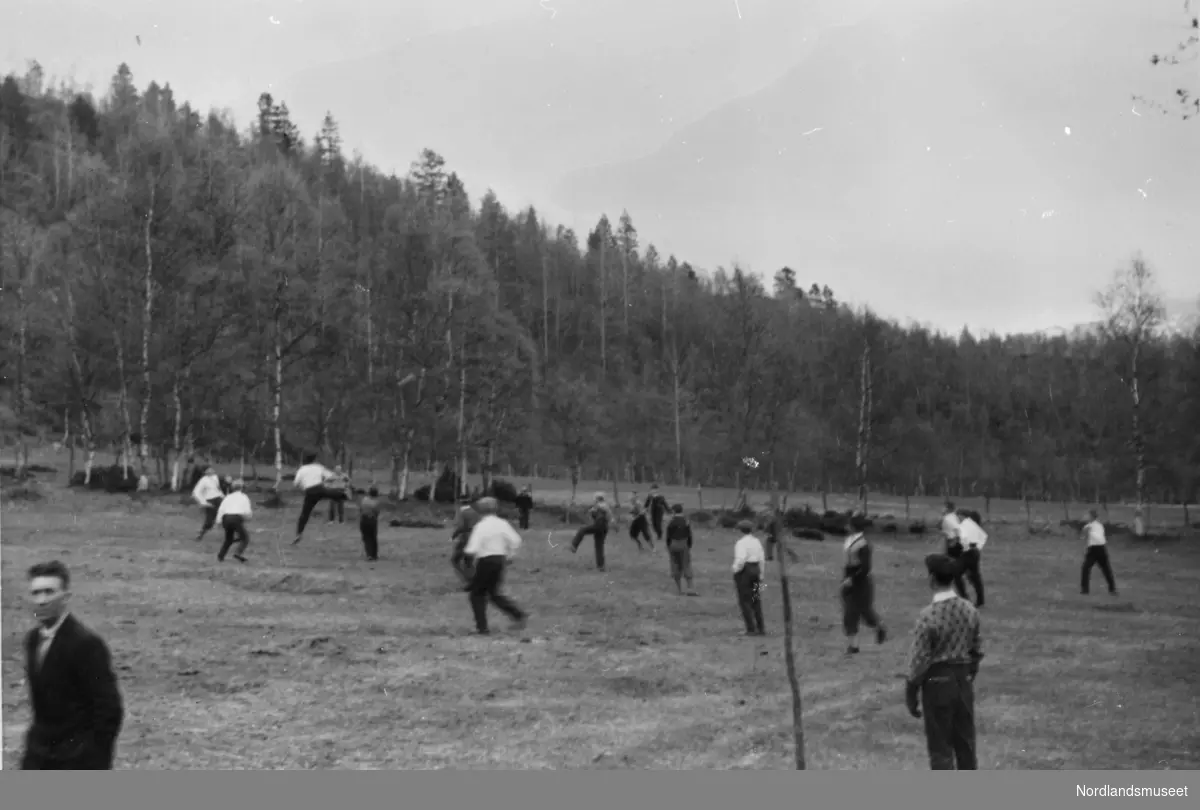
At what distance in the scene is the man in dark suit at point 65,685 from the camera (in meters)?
4.68

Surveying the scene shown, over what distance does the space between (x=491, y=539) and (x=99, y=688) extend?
6.96 metres

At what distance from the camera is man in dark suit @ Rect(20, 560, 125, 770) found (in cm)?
468

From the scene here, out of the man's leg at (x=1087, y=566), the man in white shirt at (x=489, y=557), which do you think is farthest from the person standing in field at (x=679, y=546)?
the man's leg at (x=1087, y=566)

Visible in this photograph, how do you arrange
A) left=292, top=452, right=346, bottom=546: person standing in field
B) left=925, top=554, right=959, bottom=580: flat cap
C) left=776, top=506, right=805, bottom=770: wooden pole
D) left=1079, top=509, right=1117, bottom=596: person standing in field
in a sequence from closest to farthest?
1. left=776, top=506, right=805, bottom=770: wooden pole
2. left=925, top=554, right=959, bottom=580: flat cap
3. left=1079, top=509, right=1117, bottom=596: person standing in field
4. left=292, top=452, right=346, bottom=546: person standing in field

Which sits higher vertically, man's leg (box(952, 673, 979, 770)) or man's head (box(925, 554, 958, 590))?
man's head (box(925, 554, 958, 590))

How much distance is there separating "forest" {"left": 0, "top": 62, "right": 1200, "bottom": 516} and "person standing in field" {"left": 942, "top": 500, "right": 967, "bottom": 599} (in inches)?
16.3

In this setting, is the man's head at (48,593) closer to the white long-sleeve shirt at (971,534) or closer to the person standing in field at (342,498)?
the white long-sleeve shirt at (971,534)

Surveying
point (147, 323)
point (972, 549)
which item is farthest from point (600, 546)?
point (147, 323)

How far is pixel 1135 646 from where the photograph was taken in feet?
39.2

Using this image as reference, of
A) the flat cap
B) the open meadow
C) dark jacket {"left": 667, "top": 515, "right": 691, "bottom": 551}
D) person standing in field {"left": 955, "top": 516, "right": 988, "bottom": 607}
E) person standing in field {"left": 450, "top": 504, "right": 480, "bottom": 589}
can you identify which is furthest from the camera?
dark jacket {"left": 667, "top": 515, "right": 691, "bottom": 551}

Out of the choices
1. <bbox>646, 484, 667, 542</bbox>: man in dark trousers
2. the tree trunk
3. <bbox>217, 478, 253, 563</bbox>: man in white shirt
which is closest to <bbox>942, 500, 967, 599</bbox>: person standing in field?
<bbox>646, 484, 667, 542</bbox>: man in dark trousers

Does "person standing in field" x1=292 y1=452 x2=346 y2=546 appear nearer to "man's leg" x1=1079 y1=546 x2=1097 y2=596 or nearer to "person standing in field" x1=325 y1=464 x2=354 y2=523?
"person standing in field" x1=325 y1=464 x2=354 y2=523

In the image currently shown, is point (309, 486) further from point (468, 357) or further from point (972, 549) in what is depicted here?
point (468, 357)

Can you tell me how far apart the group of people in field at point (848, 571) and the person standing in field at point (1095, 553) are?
0.6 inches
